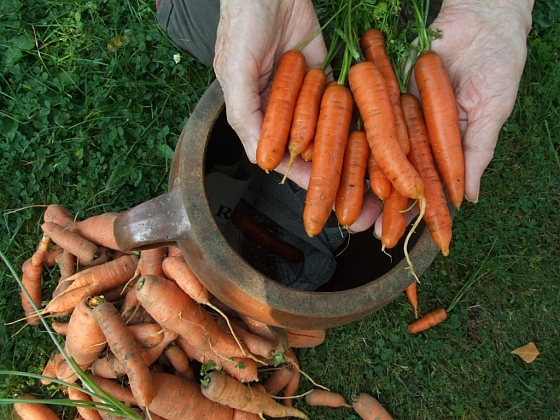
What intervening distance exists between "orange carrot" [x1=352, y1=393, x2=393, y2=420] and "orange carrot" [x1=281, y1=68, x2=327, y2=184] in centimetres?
132

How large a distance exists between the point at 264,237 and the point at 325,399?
80cm

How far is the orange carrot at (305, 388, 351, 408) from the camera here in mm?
2258

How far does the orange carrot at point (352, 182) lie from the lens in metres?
1.46

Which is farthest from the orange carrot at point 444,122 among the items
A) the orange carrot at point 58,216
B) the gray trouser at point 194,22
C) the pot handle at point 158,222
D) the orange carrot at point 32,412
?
the orange carrot at point 32,412

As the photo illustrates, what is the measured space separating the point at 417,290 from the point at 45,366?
5.80 ft

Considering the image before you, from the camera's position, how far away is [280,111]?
57.8 inches

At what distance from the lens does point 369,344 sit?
7.83ft

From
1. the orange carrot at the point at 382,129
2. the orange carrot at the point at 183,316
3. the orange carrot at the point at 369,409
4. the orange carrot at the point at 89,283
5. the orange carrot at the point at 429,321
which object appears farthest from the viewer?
the orange carrot at the point at 429,321

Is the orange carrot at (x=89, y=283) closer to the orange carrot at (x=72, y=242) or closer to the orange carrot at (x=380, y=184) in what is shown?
the orange carrot at (x=72, y=242)

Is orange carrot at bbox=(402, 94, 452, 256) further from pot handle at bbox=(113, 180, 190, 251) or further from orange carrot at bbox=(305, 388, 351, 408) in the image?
orange carrot at bbox=(305, 388, 351, 408)

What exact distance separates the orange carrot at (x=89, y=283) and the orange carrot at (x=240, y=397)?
56 centimetres

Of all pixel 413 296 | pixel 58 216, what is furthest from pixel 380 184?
pixel 58 216

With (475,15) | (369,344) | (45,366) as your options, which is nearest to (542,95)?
(475,15)

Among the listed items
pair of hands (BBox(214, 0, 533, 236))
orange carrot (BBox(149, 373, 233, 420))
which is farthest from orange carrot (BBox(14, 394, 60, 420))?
pair of hands (BBox(214, 0, 533, 236))
